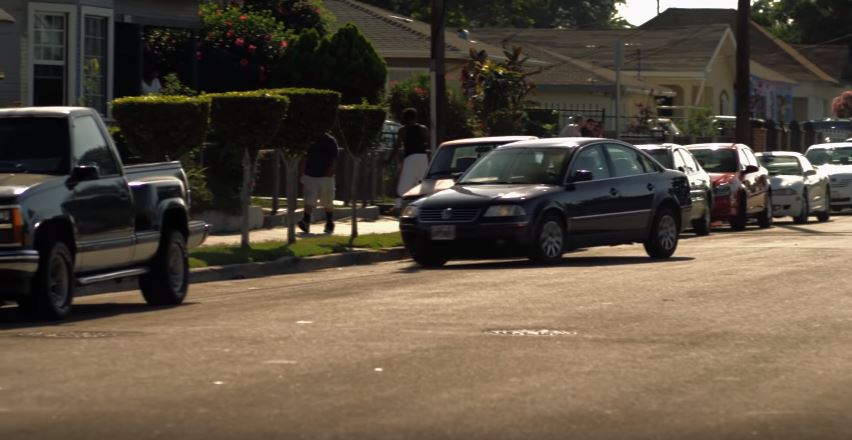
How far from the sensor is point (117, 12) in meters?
30.1

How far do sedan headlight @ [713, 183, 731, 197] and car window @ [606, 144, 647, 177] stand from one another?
8562mm

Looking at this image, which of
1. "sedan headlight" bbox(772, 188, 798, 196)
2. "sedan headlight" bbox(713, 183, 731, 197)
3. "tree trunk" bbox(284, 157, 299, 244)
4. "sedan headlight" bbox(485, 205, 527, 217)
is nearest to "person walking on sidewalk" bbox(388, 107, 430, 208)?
"tree trunk" bbox(284, 157, 299, 244)

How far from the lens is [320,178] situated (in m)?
26.4

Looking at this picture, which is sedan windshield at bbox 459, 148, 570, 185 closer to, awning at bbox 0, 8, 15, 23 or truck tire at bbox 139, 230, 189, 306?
truck tire at bbox 139, 230, 189, 306

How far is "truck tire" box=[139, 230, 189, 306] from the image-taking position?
52.0ft

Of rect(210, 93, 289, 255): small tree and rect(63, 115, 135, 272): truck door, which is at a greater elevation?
rect(210, 93, 289, 255): small tree

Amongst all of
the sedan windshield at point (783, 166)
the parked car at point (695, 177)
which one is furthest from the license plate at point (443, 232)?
the sedan windshield at point (783, 166)

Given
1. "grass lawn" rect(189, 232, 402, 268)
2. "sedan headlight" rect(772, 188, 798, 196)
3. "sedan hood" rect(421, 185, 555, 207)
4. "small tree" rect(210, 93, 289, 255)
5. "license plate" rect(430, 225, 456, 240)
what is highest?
"small tree" rect(210, 93, 289, 255)

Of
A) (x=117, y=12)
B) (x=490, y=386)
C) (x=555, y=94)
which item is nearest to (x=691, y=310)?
(x=490, y=386)

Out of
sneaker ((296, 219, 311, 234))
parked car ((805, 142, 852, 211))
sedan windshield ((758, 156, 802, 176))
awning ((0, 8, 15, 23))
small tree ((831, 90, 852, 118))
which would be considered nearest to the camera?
awning ((0, 8, 15, 23))

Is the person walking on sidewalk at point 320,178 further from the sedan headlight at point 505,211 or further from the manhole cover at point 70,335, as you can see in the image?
the manhole cover at point 70,335

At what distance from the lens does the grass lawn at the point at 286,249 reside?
20.5 metres

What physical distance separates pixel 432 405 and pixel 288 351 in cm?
242

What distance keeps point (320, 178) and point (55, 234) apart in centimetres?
1239
